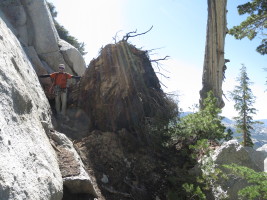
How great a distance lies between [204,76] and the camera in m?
10.1

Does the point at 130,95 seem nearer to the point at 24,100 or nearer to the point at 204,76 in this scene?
the point at 204,76

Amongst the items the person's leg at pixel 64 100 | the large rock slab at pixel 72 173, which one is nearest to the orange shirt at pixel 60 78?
the person's leg at pixel 64 100

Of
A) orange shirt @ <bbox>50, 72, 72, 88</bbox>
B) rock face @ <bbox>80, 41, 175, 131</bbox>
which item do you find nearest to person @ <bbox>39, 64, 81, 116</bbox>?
orange shirt @ <bbox>50, 72, 72, 88</bbox>

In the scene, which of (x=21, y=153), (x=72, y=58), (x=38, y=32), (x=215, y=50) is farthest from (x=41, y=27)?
(x=21, y=153)

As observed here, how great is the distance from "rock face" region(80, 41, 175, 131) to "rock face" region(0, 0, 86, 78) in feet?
18.9

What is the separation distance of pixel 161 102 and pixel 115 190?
4115 mm

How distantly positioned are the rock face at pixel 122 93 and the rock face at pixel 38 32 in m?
5.76

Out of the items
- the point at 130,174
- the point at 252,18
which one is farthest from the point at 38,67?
the point at 252,18

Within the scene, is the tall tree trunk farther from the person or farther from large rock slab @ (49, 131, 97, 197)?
large rock slab @ (49, 131, 97, 197)

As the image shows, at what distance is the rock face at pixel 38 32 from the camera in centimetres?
1403

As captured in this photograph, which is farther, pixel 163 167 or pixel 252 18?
pixel 252 18

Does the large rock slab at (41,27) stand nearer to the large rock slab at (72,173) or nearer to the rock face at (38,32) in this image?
the rock face at (38,32)

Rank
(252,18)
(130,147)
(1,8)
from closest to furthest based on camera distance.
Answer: (130,147), (252,18), (1,8)

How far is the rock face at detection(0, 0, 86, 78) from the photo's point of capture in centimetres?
1403
